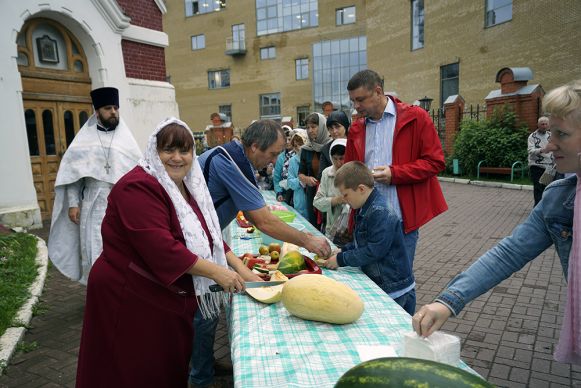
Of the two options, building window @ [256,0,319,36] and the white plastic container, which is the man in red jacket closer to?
the white plastic container

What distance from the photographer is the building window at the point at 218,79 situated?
43.0 m

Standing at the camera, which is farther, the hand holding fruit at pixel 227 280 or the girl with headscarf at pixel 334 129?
the girl with headscarf at pixel 334 129

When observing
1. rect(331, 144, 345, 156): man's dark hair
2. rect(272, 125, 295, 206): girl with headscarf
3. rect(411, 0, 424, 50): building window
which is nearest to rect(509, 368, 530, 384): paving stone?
rect(331, 144, 345, 156): man's dark hair

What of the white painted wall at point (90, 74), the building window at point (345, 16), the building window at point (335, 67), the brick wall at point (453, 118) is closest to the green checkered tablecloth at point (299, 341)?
the white painted wall at point (90, 74)

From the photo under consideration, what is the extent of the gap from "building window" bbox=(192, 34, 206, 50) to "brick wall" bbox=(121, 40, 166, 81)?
34.0m

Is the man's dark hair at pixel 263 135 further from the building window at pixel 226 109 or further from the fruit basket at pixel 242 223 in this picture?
the building window at pixel 226 109

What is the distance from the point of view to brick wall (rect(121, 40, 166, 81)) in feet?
35.1

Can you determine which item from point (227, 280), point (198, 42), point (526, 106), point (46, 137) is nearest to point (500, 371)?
point (227, 280)

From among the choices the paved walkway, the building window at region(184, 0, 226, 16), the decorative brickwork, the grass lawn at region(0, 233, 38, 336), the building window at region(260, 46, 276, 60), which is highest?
Result: the building window at region(184, 0, 226, 16)

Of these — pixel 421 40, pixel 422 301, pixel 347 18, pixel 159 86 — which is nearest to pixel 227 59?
pixel 347 18

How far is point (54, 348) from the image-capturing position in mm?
3984

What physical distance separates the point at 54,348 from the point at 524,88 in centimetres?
1528

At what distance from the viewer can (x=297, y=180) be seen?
6223 mm

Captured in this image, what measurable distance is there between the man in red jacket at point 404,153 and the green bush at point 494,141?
12361 millimetres
